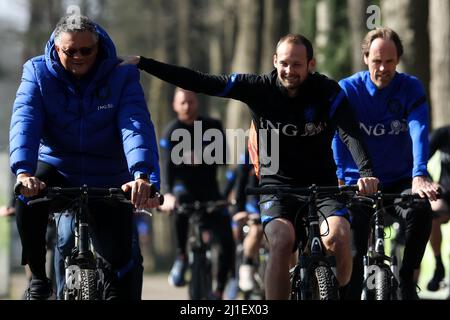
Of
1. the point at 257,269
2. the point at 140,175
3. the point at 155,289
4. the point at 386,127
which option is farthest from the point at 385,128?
the point at 155,289

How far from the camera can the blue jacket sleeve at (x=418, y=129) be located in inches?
384

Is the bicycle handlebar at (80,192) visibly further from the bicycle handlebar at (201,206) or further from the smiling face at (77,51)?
the bicycle handlebar at (201,206)

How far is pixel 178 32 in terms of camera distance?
35.2m

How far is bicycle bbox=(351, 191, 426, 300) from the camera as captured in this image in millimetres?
9125

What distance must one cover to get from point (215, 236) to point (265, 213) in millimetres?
6207

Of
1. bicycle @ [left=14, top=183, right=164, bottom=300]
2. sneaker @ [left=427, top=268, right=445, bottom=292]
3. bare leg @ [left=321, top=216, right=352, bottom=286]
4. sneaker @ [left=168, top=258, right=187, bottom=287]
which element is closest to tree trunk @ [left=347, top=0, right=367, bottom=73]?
sneaker @ [left=168, top=258, right=187, bottom=287]

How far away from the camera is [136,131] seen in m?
8.22

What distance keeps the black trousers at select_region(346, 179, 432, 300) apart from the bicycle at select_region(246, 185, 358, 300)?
52.7 inches

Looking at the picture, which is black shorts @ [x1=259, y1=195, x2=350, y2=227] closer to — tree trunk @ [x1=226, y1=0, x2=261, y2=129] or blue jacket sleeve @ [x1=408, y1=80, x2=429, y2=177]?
blue jacket sleeve @ [x1=408, y1=80, x2=429, y2=177]

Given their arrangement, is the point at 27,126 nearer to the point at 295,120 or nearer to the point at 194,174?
the point at 295,120

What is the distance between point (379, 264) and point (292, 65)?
1.58m

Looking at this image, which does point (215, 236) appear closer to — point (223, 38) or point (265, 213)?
point (265, 213)

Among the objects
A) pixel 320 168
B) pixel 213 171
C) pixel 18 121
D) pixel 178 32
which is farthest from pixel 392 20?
pixel 178 32

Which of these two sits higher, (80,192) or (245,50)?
(245,50)
